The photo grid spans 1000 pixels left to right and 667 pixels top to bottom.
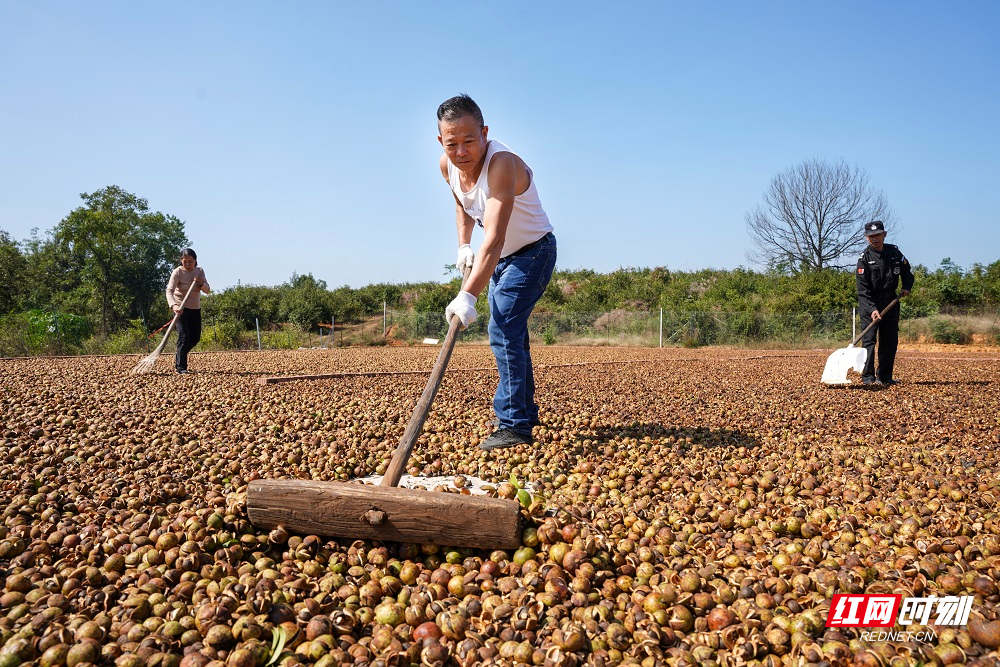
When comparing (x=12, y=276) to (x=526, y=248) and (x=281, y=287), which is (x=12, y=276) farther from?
(x=526, y=248)

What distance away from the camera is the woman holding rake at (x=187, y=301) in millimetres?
7078

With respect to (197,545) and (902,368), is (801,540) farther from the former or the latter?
(902,368)

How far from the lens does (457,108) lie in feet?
9.01

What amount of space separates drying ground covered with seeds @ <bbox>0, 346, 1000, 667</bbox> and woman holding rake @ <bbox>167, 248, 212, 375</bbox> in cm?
320

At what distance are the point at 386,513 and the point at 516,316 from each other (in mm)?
1488

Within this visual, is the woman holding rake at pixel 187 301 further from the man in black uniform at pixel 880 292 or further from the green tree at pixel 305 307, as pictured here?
the green tree at pixel 305 307

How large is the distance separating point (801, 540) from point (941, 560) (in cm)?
39

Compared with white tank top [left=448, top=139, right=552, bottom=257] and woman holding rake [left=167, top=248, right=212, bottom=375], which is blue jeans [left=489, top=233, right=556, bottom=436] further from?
woman holding rake [left=167, top=248, right=212, bottom=375]

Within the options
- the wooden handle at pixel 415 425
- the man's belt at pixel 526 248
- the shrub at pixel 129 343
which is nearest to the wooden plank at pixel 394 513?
the wooden handle at pixel 415 425

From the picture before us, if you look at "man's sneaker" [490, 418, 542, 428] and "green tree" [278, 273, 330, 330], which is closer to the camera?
"man's sneaker" [490, 418, 542, 428]

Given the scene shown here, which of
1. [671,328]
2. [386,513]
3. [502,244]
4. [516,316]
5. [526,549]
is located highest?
[502,244]

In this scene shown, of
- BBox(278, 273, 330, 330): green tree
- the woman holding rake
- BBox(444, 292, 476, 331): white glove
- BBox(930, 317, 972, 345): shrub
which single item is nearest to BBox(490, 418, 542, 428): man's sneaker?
BBox(444, 292, 476, 331): white glove

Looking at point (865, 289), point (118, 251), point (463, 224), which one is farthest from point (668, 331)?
point (118, 251)

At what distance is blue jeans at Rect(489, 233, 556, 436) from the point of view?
10.2ft
